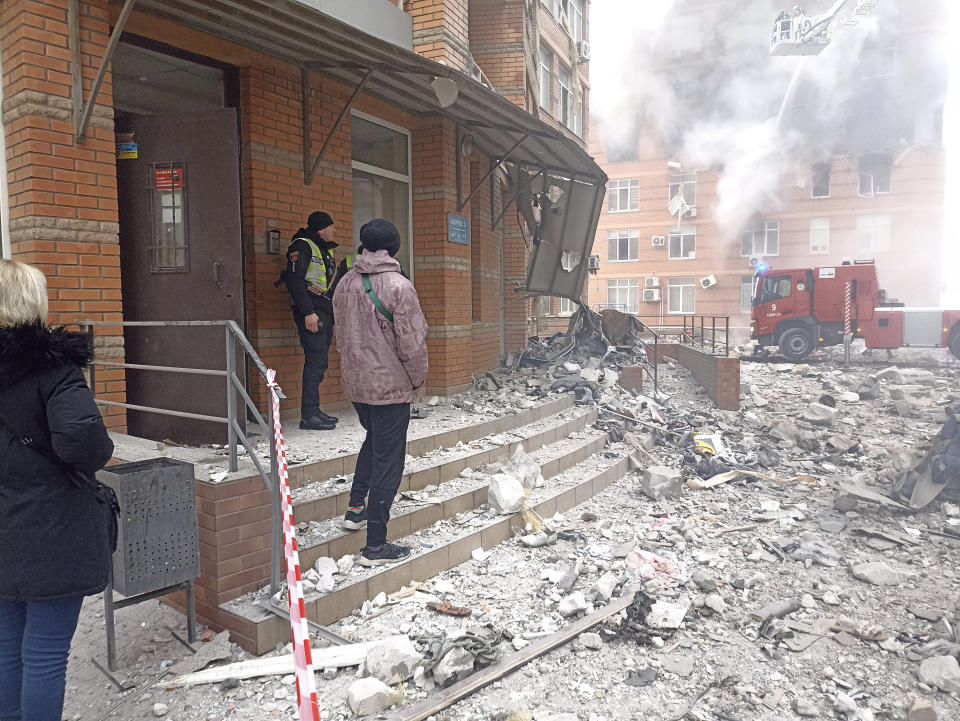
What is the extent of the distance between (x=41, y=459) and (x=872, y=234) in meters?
36.7

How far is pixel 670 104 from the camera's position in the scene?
37.2m

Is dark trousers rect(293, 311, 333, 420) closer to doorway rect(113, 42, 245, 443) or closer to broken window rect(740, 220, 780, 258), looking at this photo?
doorway rect(113, 42, 245, 443)

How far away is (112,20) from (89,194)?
1.39 meters

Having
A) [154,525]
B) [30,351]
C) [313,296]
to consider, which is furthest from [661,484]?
[30,351]

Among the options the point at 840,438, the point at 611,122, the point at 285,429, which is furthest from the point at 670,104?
the point at 285,429

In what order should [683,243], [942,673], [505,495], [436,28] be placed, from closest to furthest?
[942,673] < [505,495] < [436,28] < [683,243]

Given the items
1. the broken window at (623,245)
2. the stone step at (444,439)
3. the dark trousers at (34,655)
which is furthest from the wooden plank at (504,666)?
the broken window at (623,245)

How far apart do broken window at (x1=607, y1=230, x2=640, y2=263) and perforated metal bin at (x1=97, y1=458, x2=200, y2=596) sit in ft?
110

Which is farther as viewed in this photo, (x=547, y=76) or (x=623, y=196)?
(x=623, y=196)

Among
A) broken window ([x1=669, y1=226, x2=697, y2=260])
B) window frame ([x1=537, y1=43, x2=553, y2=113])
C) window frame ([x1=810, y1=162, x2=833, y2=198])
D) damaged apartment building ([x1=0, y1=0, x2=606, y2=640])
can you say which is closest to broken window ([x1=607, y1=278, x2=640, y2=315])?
broken window ([x1=669, y1=226, x2=697, y2=260])

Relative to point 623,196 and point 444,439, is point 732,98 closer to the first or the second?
point 623,196

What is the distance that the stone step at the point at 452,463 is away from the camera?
14.2 feet

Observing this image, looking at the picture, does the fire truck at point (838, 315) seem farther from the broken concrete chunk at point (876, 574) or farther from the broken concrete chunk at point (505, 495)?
the broken concrete chunk at point (505, 495)

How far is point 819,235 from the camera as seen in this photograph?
3225 cm
